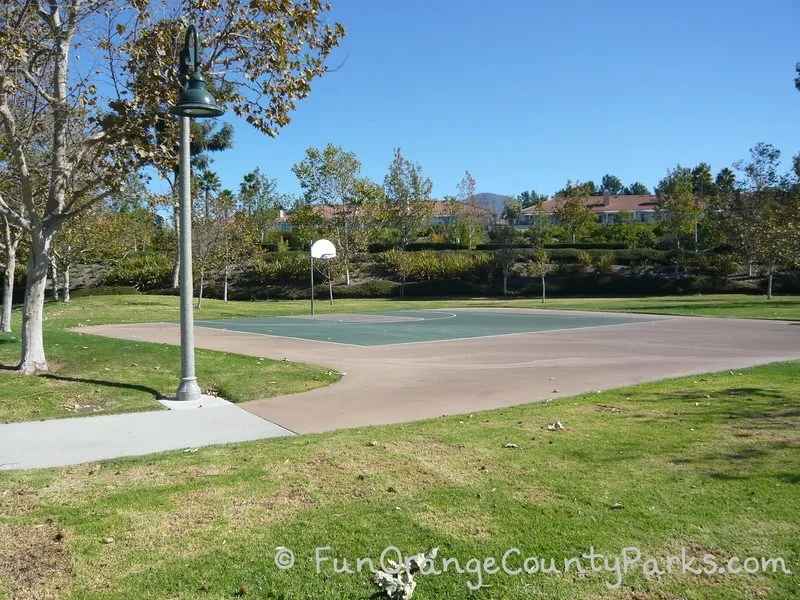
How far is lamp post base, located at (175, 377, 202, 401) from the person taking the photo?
10438mm

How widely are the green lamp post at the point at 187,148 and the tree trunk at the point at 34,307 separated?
2880 mm

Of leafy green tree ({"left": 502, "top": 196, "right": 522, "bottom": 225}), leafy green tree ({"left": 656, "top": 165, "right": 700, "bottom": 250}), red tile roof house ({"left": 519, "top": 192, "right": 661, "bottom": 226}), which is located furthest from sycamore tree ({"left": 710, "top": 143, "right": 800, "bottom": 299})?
red tile roof house ({"left": 519, "top": 192, "right": 661, "bottom": 226})

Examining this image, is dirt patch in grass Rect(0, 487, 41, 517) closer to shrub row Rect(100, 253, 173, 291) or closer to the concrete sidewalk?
the concrete sidewalk

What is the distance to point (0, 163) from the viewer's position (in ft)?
58.4

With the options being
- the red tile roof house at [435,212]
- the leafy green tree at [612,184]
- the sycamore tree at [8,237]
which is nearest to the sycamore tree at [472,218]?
the red tile roof house at [435,212]

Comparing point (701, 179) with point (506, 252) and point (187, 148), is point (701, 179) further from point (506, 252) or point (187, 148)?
point (187, 148)

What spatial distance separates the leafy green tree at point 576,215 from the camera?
65188 mm

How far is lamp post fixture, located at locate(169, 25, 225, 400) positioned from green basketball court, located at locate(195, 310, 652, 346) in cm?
821

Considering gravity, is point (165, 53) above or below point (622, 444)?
above

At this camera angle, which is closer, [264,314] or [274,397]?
[274,397]

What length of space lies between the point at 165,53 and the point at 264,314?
71.9ft

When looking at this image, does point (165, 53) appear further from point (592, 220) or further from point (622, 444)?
point (592, 220)

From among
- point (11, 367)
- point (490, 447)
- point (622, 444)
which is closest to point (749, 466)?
point (622, 444)

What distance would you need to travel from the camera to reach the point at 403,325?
25359 millimetres
